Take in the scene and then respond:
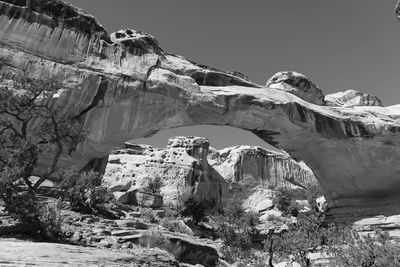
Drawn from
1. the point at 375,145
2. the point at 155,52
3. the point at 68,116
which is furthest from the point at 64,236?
the point at 375,145

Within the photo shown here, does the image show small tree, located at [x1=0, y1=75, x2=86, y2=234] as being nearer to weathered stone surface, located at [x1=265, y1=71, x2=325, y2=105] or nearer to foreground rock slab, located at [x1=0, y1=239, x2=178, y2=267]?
foreground rock slab, located at [x1=0, y1=239, x2=178, y2=267]

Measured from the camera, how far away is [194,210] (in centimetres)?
3591

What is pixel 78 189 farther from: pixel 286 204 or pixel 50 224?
pixel 286 204

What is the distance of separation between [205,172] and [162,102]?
1676 inches

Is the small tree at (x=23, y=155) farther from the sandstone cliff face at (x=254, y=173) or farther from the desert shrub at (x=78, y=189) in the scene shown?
the sandstone cliff face at (x=254, y=173)

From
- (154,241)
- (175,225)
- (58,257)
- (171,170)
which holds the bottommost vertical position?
(58,257)

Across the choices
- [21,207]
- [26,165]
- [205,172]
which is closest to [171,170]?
[205,172]

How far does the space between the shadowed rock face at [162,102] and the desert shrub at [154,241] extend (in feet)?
31.8

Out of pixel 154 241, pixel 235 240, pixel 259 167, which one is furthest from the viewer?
pixel 259 167

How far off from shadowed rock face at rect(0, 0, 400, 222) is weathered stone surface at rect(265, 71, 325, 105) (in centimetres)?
167

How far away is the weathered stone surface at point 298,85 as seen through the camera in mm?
31828

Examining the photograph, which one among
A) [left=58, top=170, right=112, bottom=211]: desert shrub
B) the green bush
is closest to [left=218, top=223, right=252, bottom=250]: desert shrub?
[left=58, top=170, right=112, bottom=211]: desert shrub

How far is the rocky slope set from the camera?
59844mm

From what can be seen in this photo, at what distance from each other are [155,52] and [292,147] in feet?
49.9
